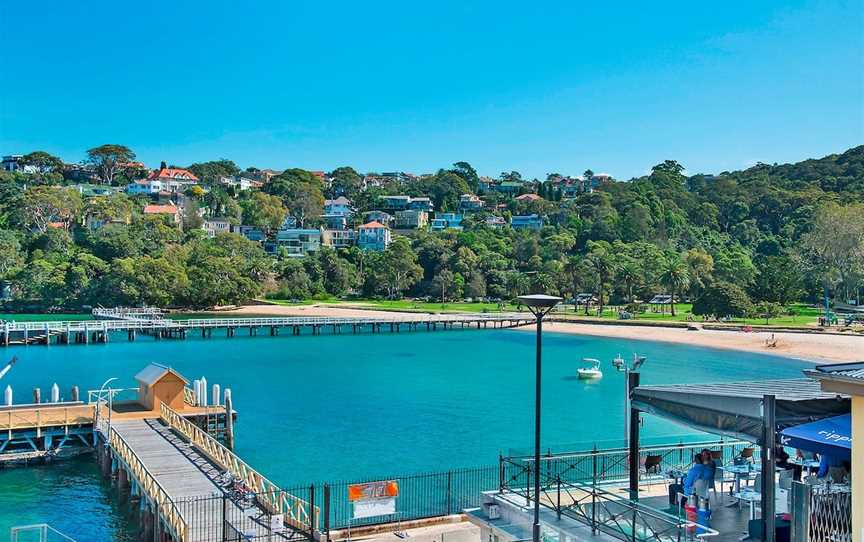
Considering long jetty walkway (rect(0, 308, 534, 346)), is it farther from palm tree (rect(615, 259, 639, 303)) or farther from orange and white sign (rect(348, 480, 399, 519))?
orange and white sign (rect(348, 480, 399, 519))

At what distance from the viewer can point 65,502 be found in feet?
79.3

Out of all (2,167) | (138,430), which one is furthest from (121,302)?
(2,167)

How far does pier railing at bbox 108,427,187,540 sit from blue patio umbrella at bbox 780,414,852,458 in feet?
39.5

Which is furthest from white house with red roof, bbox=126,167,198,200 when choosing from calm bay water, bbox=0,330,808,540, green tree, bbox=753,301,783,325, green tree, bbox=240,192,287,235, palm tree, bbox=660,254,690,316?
green tree, bbox=753,301,783,325

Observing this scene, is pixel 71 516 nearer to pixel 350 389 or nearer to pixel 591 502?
pixel 591 502

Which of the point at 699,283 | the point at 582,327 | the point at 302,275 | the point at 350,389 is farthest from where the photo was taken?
the point at 302,275

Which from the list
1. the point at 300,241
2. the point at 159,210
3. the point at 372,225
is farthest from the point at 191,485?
the point at 159,210

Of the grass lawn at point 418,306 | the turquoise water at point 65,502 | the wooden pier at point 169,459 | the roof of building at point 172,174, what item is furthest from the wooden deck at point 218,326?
the roof of building at point 172,174

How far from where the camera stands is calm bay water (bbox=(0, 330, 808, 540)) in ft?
101

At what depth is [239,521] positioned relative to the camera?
17828mm

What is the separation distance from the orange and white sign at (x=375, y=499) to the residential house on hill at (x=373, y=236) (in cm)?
12947

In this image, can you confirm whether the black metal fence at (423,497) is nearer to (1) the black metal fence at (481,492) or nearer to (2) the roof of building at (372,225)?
(1) the black metal fence at (481,492)

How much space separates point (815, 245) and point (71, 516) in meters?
88.2

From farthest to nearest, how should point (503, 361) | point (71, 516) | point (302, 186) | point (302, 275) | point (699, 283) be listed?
point (302, 186) → point (302, 275) → point (699, 283) → point (503, 361) → point (71, 516)
